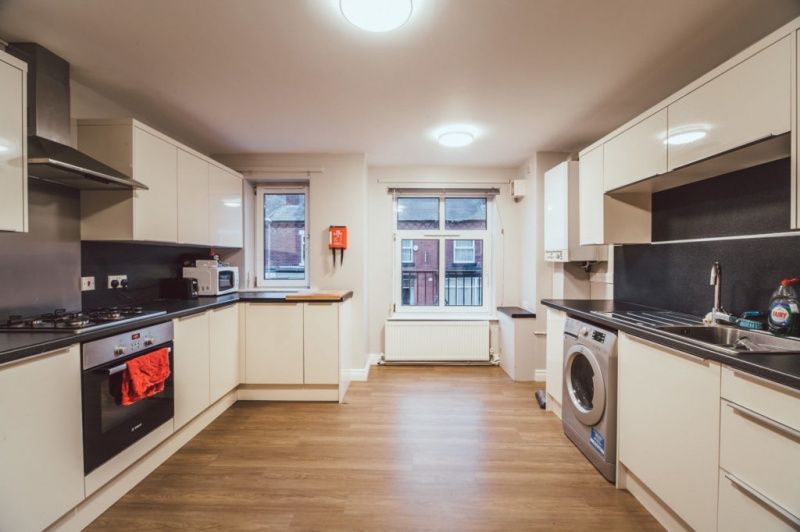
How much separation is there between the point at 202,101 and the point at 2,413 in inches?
82.9

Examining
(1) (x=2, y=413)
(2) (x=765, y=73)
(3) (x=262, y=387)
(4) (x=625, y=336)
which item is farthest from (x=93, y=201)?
(2) (x=765, y=73)

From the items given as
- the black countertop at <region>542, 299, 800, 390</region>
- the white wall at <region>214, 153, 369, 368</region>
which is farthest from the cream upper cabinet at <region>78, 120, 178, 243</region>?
the black countertop at <region>542, 299, 800, 390</region>

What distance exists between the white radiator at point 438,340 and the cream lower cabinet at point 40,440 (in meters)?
2.76

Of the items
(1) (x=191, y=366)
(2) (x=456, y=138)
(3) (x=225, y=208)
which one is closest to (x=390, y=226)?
(2) (x=456, y=138)

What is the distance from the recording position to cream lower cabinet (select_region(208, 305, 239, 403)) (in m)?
2.51

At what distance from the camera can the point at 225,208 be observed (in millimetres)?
3100

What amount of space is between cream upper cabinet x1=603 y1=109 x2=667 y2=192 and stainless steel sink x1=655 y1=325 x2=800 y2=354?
0.87 m

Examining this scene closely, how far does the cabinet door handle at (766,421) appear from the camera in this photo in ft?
3.17

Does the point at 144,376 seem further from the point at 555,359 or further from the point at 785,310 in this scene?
the point at 785,310

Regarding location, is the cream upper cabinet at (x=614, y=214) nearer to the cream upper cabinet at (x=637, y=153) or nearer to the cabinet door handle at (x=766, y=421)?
the cream upper cabinet at (x=637, y=153)

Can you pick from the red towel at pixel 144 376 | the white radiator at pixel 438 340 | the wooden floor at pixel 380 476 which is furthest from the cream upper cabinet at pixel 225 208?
the white radiator at pixel 438 340

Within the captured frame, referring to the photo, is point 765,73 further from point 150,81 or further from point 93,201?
point 93,201

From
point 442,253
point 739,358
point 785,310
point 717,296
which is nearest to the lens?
point 739,358

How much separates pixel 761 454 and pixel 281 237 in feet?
12.6
